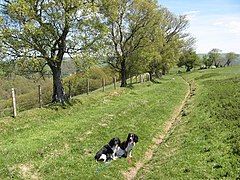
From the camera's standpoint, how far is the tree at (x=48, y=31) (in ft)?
66.7

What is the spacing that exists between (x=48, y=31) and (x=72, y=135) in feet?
36.3

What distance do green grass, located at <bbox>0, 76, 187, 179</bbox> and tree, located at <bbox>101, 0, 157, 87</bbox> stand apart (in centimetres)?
1678

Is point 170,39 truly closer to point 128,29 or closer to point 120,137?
point 128,29

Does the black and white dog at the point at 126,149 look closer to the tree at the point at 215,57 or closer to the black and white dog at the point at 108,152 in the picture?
the black and white dog at the point at 108,152

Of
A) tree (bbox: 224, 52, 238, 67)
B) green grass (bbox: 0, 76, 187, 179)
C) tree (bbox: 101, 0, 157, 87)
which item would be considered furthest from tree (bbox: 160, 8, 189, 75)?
tree (bbox: 224, 52, 238, 67)

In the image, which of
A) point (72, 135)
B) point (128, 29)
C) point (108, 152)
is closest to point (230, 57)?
point (128, 29)

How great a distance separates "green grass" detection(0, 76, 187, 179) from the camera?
467 inches

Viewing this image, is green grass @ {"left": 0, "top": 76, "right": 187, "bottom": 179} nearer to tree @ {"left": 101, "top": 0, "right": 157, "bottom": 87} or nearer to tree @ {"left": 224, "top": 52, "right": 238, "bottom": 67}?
tree @ {"left": 101, "top": 0, "right": 157, "bottom": 87}

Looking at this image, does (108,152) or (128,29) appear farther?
(128,29)

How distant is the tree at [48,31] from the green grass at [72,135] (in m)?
4.69

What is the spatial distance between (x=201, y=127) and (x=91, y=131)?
7935mm

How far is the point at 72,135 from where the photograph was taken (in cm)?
1638

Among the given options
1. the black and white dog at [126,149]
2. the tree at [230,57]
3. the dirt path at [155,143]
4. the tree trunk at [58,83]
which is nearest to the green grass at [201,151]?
the dirt path at [155,143]

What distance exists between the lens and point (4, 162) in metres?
12.2
